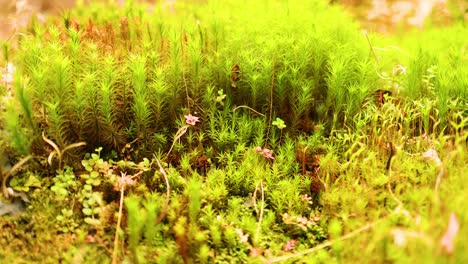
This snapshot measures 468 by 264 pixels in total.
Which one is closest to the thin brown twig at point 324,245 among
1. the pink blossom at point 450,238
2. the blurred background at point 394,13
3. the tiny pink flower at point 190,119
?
the pink blossom at point 450,238

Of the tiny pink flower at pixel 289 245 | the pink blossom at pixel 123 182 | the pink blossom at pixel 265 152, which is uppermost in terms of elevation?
the pink blossom at pixel 265 152

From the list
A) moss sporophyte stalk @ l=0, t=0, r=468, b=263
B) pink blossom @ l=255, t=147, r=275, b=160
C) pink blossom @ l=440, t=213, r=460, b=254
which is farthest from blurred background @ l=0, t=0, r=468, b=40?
pink blossom @ l=440, t=213, r=460, b=254

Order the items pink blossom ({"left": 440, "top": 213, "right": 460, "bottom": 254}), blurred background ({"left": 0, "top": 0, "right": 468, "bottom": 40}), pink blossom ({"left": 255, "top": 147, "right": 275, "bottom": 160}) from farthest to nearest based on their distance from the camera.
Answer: blurred background ({"left": 0, "top": 0, "right": 468, "bottom": 40}), pink blossom ({"left": 255, "top": 147, "right": 275, "bottom": 160}), pink blossom ({"left": 440, "top": 213, "right": 460, "bottom": 254})

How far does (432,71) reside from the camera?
2.83m

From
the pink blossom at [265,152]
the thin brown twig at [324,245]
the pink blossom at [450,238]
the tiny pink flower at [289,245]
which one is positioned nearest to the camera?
the pink blossom at [450,238]

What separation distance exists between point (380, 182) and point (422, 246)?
23.1 inches

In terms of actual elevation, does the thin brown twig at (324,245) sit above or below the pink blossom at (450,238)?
below

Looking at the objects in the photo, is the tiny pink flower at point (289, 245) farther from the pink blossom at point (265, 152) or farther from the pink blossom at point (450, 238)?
the pink blossom at point (450, 238)

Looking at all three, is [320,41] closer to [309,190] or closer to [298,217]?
[309,190]

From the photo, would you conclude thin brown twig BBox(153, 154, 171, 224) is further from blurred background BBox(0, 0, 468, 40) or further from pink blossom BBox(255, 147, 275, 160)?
blurred background BBox(0, 0, 468, 40)

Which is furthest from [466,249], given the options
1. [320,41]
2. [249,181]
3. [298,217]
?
[320,41]

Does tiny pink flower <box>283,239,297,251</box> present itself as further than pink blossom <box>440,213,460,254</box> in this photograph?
Yes

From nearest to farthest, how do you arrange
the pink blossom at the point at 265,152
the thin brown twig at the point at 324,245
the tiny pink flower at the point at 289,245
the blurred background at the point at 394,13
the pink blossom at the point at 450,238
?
the pink blossom at the point at 450,238 → the thin brown twig at the point at 324,245 → the tiny pink flower at the point at 289,245 → the pink blossom at the point at 265,152 → the blurred background at the point at 394,13

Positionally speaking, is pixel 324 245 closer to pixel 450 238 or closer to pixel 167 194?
pixel 450 238
